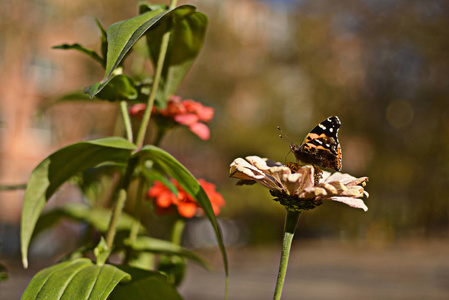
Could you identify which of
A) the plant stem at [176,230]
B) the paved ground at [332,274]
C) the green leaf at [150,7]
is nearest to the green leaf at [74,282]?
the green leaf at [150,7]

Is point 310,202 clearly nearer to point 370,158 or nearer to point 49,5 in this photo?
point 49,5

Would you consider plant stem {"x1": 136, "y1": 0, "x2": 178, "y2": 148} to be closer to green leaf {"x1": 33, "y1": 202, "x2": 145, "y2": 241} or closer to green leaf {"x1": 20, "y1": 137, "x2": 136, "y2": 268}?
green leaf {"x1": 20, "y1": 137, "x2": 136, "y2": 268}

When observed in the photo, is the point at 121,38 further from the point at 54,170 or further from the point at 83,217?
the point at 83,217

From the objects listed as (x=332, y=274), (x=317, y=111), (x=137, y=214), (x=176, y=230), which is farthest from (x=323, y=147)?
(x=317, y=111)

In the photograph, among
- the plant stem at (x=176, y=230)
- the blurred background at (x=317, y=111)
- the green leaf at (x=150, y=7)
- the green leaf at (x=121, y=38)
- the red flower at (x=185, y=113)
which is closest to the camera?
the green leaf at (x=121, y=38)

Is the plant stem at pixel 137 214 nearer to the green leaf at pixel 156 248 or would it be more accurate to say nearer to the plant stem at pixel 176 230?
the green leaf at pixel 156 248

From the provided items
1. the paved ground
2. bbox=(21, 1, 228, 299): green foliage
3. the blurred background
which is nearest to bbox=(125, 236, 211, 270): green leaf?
bbox=(21, 1, 228, 299): green foliage
